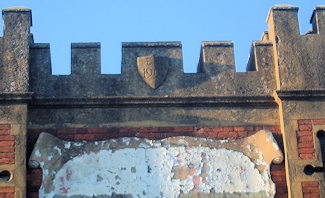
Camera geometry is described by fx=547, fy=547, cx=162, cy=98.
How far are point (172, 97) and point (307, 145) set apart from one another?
204cm

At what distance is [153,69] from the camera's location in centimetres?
817

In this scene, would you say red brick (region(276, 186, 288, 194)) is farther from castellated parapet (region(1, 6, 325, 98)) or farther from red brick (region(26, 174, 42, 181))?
red brick (region(26, 174, 42, 181))

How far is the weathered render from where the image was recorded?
767 cm

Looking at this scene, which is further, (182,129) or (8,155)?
(182,129)

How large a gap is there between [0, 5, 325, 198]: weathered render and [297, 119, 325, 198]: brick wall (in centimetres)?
1

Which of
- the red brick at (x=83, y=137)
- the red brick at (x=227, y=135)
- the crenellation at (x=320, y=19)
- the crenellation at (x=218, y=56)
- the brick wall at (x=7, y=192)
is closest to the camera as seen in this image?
the brick wall at (x=7, y=192)

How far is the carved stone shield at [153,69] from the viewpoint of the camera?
812 cm

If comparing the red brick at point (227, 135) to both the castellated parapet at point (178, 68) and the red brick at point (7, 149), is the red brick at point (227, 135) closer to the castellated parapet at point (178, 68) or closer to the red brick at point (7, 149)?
the castellated parapet at point (178, 68)

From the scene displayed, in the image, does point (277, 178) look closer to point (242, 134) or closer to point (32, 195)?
point (242, 134)

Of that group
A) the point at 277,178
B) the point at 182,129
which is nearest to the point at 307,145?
the point at 277,178

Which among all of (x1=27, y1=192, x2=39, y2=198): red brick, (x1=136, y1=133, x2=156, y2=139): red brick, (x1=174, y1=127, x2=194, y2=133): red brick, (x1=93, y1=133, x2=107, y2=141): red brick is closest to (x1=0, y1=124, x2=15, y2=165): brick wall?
(x1=27, y1=192, x2=39, y2=198): red brick

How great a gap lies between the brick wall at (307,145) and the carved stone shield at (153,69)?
Answer: 83.4 inches

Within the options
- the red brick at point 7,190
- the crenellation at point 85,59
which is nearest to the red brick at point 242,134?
the crenellation at point 85,59

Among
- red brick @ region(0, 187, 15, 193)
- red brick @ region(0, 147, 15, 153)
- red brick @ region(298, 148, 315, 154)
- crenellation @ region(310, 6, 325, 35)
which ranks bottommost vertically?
red brick @ region(0, 187, 15, 193)
